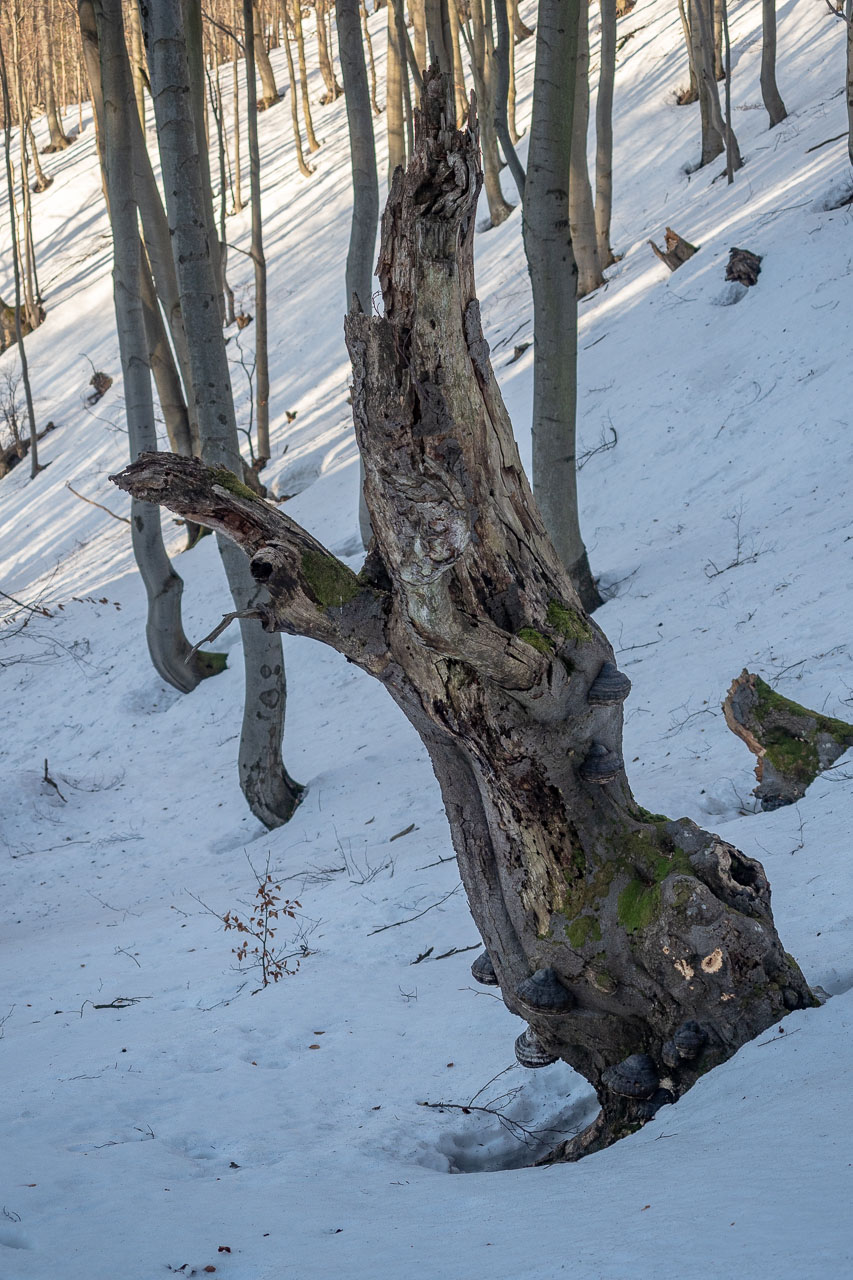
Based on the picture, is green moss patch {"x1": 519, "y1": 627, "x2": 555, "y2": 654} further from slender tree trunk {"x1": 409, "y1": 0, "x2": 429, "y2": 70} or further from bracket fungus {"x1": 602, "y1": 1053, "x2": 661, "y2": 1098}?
slender tree trunk {"x1": 409, "y1": 0, "x2": 429, "y2": 70}

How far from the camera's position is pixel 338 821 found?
7.92 meters

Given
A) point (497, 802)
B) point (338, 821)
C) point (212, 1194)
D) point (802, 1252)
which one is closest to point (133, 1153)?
point (212, 1194)

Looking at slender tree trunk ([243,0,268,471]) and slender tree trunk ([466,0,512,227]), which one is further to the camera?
slender tree trunk ([466,0,512,227])

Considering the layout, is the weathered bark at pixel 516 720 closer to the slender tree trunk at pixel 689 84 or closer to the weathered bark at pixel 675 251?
the weathered bark at pixel 675 251

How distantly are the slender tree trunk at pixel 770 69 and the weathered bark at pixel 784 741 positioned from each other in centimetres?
1558

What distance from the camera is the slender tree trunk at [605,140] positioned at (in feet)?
51.5

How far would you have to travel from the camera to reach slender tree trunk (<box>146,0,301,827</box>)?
7.29 m

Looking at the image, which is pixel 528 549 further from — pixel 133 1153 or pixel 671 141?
pixel 671 141

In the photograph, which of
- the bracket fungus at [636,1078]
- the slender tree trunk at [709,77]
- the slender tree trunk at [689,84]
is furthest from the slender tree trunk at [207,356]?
the slender tree trunk at [689,84]

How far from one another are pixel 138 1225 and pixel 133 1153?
70 cm

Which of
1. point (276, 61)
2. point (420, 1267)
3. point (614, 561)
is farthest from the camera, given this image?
point (276, 61)

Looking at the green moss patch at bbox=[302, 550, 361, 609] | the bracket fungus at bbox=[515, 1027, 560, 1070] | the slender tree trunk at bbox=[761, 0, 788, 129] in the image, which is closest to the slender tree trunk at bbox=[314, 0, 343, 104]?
the slender tree trunk at bbox=[761, 0, 788, 129]

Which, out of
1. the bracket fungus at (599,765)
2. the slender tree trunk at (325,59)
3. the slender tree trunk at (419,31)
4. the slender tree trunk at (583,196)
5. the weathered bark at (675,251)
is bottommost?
the bracket fungus at (599,765)

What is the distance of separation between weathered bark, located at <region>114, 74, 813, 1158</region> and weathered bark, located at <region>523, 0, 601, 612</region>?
5456mm
